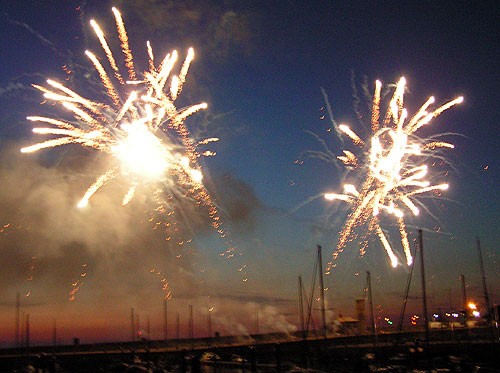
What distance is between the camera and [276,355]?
37.4 metres

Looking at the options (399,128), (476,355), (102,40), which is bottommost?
(476,355)

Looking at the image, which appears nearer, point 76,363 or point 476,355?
point 476,355

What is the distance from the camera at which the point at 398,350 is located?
53.6 meters

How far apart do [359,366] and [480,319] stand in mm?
54211

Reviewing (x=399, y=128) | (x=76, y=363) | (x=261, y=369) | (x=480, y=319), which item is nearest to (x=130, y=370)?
(x=261, y=369)

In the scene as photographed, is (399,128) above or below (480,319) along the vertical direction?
above

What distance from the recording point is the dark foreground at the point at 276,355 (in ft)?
132

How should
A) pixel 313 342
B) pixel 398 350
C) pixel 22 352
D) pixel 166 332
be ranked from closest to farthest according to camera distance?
pixel 398 350, pixel 313 342, pixel 22 352, pixel 166 332

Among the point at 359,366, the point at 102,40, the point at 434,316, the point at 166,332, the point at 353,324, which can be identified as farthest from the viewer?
the point at 434,316

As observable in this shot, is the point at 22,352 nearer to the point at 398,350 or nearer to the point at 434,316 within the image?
the point at 398,350

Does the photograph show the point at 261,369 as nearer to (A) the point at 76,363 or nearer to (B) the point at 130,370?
(B) the point at 130,370

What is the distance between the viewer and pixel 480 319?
3098 inches

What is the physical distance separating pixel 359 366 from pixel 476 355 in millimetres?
21895

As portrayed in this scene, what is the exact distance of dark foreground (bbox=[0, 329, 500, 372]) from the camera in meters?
40.4
